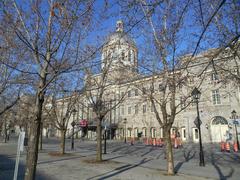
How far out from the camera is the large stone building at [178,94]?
11.3 m

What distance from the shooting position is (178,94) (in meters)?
28.8

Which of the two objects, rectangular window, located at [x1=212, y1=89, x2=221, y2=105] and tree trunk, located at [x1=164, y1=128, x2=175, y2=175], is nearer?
tree trunk, located at [x1=164, y1=128, x2=175, y2=175]

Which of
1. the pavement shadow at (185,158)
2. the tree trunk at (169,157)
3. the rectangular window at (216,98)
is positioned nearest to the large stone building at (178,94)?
the rectangular window at (216,98)

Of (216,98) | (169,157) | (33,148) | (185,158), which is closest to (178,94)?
(216,98)

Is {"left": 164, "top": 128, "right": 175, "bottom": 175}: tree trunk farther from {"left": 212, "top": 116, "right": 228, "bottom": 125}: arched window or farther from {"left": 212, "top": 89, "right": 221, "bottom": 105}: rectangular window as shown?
{"left": 212, "top": 89, "right": 221, "bottom": 105}: rectangular window

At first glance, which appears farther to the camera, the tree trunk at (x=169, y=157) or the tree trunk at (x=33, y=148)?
the tree trunk at (x=169, y=157)

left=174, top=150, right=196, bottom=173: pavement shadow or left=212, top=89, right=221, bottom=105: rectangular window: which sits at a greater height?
left=212, top=89, right=221, bottom=105: rectangular window

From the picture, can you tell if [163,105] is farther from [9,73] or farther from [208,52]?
[9,73]

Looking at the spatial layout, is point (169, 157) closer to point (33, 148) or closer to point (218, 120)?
point (33, 148)

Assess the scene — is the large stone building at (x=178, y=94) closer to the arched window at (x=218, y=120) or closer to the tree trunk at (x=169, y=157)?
the arched window at (x=218, y=120)

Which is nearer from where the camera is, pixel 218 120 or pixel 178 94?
pixel 178 94

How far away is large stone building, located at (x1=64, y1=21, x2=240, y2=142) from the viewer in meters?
11.3

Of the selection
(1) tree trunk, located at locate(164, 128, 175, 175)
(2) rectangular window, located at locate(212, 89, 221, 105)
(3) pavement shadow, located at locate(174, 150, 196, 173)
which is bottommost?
(3) pavement shadow, located at locate(174, 150, 196, 173)

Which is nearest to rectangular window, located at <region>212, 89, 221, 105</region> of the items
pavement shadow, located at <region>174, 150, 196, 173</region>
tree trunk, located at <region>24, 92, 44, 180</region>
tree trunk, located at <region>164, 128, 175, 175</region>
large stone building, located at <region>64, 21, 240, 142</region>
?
large stone building, located at <region>64, 21, 240, 142</region>
